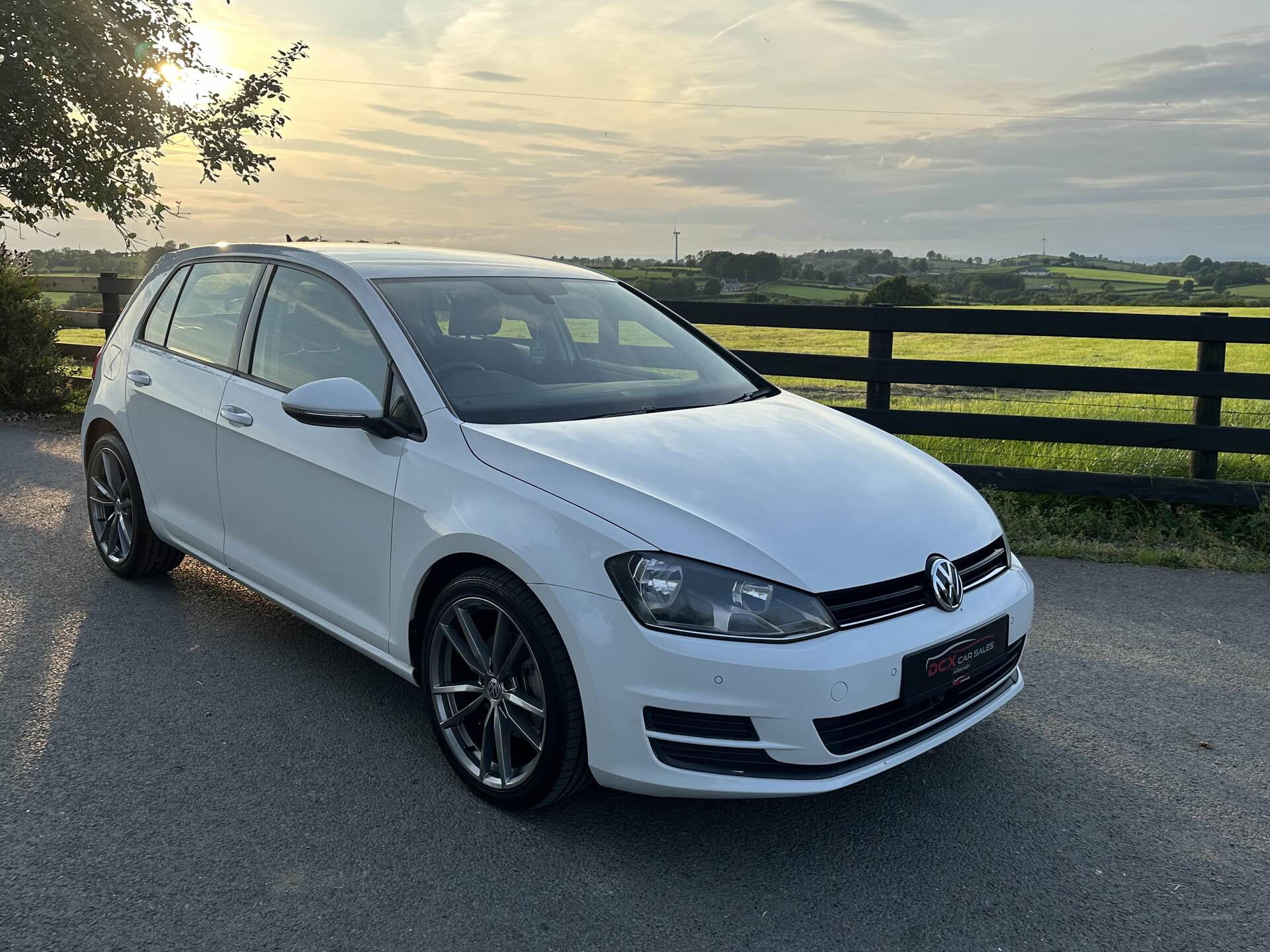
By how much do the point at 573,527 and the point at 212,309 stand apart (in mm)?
2653

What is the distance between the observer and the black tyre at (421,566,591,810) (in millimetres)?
2955

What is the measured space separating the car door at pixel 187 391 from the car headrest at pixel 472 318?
41.7 inches

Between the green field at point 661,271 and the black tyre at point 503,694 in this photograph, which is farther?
the green field at point 661,271

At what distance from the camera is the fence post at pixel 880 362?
7551mm

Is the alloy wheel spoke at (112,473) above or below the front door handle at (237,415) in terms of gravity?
below

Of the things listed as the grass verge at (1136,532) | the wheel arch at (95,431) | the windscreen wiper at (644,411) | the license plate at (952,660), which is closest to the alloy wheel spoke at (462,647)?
the windscreen wiper at (644,411)

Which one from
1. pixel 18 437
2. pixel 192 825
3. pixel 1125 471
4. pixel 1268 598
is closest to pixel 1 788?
pixel 192 825

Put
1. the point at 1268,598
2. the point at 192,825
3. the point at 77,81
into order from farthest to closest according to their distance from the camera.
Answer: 1. the point at 77,81
2. the point at 1268,598
3. the point at 192,825

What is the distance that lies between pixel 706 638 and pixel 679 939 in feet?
2.48

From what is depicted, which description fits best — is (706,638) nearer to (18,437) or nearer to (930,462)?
(930,462)

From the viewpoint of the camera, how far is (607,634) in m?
2.81

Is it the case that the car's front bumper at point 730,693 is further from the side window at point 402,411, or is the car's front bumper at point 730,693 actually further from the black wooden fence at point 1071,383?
the black wooden fence at point 1071,383

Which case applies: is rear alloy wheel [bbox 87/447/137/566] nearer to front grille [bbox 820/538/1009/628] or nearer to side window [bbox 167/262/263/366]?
side window [bbox 167/262/263/366]

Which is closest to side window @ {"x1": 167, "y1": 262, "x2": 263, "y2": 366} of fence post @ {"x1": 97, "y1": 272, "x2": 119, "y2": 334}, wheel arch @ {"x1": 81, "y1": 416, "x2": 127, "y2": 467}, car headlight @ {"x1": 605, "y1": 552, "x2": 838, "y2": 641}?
wheel arch @ {"x1": 81, "y1": 416, "x2": 127, "y2": 467}
